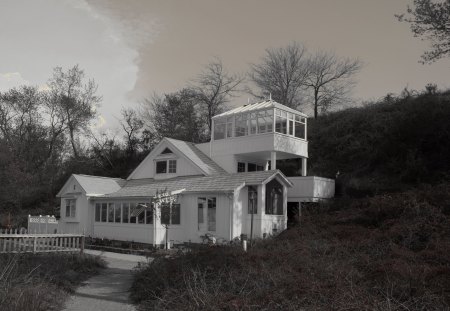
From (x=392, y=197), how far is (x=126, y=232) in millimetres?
14043

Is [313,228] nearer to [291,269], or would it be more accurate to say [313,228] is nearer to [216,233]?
[216,233]

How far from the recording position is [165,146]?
3023cm

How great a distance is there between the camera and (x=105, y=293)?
1232 cm

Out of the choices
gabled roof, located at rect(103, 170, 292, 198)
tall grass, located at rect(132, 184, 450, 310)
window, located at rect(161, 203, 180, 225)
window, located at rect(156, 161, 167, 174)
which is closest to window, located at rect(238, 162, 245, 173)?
gabled roof, located at rect(103, 170, 292, 198)

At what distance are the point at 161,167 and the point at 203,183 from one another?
6128mm

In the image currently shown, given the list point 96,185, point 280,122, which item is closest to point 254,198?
point 280,122

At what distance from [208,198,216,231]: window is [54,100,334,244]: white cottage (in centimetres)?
5

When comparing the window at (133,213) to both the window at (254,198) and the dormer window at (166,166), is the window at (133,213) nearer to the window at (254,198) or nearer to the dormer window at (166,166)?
the dormer window at (166,166)

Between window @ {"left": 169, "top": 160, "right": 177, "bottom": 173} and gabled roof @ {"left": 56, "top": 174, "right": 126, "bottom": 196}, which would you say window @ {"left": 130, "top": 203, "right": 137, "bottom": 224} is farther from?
window @ {"left": 169, "top": 160, "right": 177, "bottom": 173}

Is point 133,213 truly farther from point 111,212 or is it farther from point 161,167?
point 161,167

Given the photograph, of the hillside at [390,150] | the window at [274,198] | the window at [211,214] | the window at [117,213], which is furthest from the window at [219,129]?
the window at [117,213]

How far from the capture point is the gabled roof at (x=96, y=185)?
29705mm

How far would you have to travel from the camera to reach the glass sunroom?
28341mm

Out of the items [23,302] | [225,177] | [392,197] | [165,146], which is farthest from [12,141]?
[23,302]
